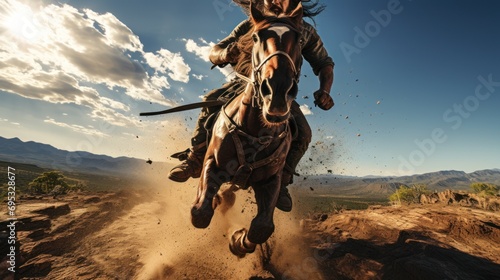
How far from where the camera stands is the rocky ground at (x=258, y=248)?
5137 millimetres

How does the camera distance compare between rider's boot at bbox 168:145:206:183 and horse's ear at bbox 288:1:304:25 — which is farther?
rider's boot at bbox 168:145:206:183

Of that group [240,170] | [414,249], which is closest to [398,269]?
[414,249]

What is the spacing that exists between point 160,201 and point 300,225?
7.75 meters

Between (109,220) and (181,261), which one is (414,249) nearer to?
(181,261)

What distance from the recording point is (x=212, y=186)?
377cm

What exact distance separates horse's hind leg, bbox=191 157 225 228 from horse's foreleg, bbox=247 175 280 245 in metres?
0.76

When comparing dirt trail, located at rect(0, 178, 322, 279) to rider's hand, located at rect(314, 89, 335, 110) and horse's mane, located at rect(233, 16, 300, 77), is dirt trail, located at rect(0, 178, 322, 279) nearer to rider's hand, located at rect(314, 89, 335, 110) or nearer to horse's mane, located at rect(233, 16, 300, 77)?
rider's hand, located at rect(314, 89, 335, 110)

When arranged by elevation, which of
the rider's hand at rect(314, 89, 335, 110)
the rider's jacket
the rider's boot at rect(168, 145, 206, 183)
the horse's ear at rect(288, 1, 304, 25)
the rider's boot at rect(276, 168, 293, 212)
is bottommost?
the rider's boot at rect(276, 168, 293, 212)

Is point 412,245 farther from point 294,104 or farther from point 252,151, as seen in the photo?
point 252,151

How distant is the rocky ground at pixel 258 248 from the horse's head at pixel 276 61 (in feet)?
14.4

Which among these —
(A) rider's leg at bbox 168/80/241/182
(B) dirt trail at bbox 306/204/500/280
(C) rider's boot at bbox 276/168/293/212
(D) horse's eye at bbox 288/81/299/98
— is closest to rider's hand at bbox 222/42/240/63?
(D) horse's eye at bbox 288/81/299/98

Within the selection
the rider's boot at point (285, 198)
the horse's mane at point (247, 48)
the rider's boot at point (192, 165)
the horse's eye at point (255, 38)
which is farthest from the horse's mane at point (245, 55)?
the rider's boot at point (285, 198)

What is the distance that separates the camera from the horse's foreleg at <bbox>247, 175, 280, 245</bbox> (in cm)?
383

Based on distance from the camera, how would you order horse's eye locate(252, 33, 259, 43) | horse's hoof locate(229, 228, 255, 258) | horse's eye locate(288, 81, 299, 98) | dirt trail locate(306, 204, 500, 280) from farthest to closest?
dirt trail locate(306, 204, 500, 280) → horse's hoof locate(229, 228, 255, 258) → horse's eye locate(252, 33, 259, 43) → horse's eye locate(288, 81, 299, 98)
